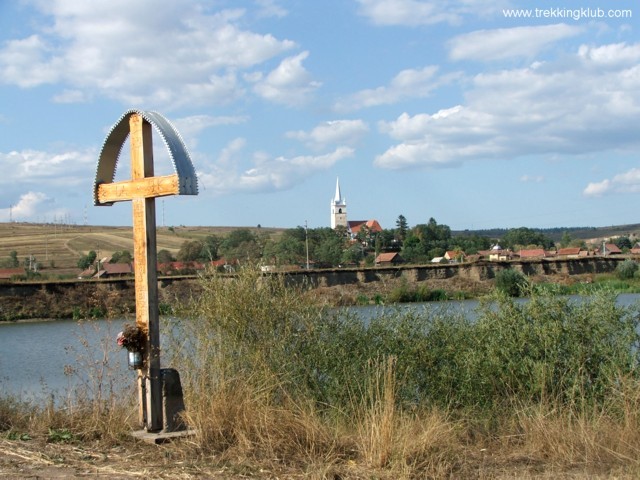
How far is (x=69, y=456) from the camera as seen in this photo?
6578 millimetres

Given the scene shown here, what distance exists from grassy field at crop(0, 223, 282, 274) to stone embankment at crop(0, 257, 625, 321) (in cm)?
2964

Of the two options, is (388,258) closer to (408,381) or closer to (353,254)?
(353,254)

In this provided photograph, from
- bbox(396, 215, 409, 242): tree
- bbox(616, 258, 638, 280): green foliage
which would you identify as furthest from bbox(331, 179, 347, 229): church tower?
bbox(616, 258, 638, 280): green foliage

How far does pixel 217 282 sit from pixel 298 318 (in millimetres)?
1184

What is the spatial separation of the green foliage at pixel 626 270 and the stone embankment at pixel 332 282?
225 centimetres

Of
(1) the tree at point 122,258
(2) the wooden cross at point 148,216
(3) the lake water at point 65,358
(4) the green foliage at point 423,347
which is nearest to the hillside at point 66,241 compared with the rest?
(1) the tree at point 122,258

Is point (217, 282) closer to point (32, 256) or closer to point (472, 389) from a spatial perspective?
point (472, 389)

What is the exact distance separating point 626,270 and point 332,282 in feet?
70.4

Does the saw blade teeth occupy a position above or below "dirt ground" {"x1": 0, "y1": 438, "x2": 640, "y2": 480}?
above

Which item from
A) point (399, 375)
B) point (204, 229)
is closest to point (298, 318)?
point (399, 375)

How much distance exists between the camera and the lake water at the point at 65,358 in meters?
8.77

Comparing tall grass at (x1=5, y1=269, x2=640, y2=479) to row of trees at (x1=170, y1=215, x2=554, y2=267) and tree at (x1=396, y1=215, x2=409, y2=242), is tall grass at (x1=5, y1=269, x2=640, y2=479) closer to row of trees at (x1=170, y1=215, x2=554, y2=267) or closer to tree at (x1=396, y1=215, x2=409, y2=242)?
row of trees at (x1=170, y1=215, x2=554, y2=267)

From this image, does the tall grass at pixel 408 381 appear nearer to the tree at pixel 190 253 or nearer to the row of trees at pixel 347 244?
the row of trees at pixel 347 244

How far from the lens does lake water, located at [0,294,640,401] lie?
8773 millimetres
